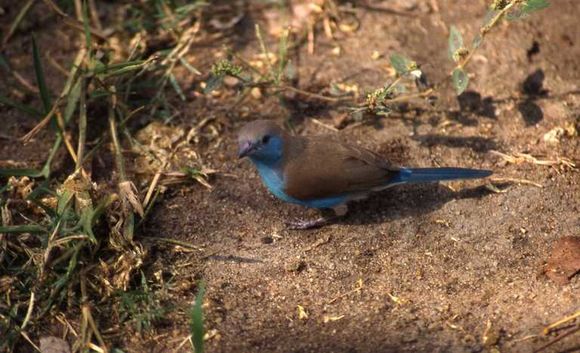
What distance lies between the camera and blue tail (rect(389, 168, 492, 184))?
445cm

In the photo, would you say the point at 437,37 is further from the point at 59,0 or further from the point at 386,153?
the point at 59,0

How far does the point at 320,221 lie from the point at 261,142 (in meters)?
0.58

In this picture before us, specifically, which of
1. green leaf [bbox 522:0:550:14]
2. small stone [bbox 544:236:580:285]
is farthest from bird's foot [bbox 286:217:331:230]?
green leaf [bbox 522:0:550:14]

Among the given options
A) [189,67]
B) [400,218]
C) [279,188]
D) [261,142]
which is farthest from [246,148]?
[189,67]

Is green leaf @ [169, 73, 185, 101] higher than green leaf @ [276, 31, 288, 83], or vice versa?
green leaf @ [276, 31, 288, 83]

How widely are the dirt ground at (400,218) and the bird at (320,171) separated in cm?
18

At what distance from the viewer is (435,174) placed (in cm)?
446

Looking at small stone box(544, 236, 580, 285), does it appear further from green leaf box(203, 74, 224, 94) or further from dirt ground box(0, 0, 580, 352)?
green leaf box(203, 74, 224, 94)

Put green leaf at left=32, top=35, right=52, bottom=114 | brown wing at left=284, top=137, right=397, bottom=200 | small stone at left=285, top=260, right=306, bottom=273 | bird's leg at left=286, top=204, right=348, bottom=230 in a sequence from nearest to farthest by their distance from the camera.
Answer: small stone at left=285, top=260, right=306, bottom=273, brown wing at left=284, top=137, right=397, bottom=200, bird's leg at left=286, top=204, right=348, bottom=230, green leaf at left=32, top=35, right=52, bottom=114

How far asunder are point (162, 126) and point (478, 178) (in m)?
2.06

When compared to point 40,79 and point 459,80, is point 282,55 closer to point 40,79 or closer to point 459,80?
point 459,80

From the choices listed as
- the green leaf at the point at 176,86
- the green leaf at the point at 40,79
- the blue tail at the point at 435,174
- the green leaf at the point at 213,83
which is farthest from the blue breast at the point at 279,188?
the green leaf at the point at 40,79

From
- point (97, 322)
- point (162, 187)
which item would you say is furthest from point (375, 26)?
point (97, 322)

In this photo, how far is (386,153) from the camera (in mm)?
4906
